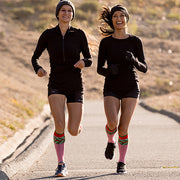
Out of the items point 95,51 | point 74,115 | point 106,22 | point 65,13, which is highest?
point 65,13

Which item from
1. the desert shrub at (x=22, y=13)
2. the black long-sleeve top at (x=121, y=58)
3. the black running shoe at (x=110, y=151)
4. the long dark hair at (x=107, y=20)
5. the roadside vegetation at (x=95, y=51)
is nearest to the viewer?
the black long-sleeve top at (x=121, y=58)

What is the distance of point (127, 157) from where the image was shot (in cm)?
895

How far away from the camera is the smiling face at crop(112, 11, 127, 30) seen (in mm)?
7277

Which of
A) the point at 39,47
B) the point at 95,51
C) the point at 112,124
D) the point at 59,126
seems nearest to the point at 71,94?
the point at 59,126

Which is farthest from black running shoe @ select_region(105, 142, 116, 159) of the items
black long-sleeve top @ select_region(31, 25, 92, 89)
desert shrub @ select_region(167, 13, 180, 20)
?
desert shrub @ select_region(167, 13, 180, 20)

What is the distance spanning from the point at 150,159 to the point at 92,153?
1.36 m

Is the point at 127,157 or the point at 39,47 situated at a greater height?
the point at 39,47

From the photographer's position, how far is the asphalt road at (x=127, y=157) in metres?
6.89

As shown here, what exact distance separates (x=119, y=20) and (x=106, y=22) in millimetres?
457

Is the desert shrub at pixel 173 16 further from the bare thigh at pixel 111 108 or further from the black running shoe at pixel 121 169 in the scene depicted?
the black running shoe at pixel 121 169

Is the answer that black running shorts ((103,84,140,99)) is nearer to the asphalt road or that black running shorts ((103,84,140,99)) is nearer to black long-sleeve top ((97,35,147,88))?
black long-sleeve top ((97,35,147,88))

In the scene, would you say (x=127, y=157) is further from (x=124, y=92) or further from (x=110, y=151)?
(x=124, y=92)


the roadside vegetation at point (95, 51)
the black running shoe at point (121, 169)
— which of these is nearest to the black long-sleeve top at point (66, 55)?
the black running shoe at point (121, 169)

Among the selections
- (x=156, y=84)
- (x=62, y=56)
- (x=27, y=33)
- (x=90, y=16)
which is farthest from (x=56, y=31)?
(x=90, y=16)
